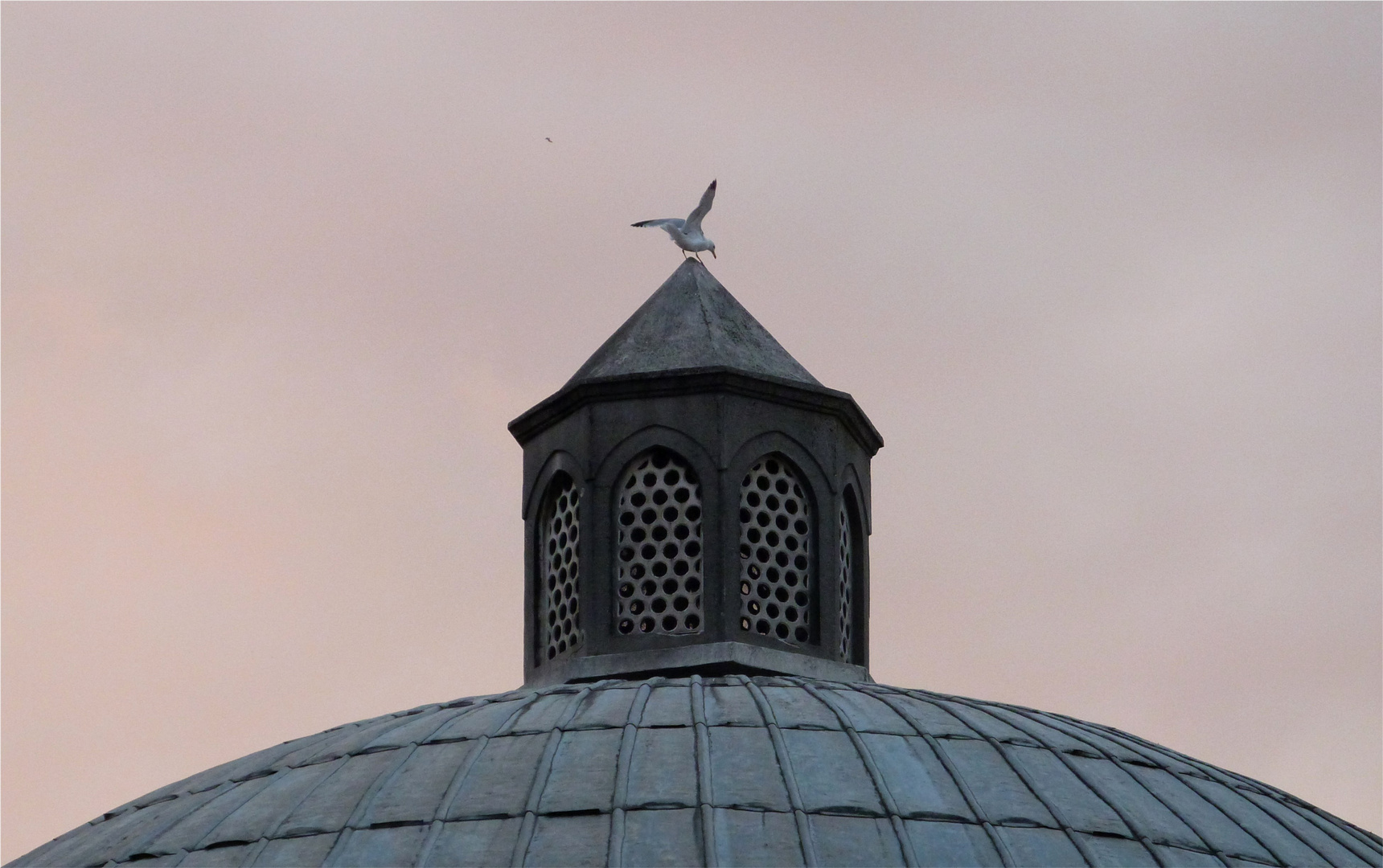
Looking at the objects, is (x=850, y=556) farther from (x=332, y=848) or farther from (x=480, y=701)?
(x=332, y=848)

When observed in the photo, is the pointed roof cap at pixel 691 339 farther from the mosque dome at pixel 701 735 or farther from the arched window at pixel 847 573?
the arched window at pixel 847 573

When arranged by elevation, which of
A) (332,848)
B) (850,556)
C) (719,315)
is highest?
(719,315)

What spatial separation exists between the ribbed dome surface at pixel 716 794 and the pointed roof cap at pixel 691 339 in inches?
206

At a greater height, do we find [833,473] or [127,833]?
[833,473]

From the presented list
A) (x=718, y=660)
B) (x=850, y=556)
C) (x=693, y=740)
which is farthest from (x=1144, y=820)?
(x=850, y=556)

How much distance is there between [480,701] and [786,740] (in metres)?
4.15

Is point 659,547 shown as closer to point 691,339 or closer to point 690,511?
point 690,511

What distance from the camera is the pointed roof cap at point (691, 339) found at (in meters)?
35.5

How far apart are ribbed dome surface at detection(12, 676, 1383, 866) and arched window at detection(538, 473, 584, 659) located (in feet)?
12.5

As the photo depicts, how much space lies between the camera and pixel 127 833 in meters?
29.8

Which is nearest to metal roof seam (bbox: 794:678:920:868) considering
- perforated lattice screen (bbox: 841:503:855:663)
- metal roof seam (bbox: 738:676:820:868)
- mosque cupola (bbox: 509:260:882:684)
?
metal roof seam (bbox: 738:676:820:868)

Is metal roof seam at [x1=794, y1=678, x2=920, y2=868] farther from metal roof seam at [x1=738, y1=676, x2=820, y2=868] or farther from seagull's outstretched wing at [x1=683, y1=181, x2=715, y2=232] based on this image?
seagull's outstretched wing at [x1=683, y1=181, x2=715, y2=232]

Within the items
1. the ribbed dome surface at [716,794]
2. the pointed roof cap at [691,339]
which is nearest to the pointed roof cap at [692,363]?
the pointed roof cap at [691,339]

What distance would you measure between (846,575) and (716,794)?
9523 millimetres
